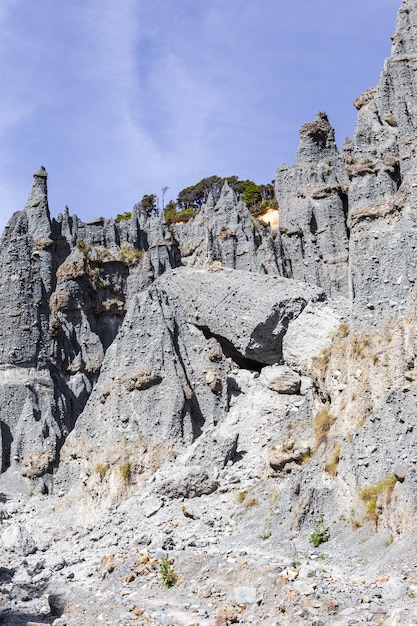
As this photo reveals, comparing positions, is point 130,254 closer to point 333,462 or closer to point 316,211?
point 316,211

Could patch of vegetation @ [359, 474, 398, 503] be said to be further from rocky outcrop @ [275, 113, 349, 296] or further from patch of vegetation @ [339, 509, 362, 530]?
rocky outcrop @ [275, 113, 349, 296]

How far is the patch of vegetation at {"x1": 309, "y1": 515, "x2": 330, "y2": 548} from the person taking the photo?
11883 mm

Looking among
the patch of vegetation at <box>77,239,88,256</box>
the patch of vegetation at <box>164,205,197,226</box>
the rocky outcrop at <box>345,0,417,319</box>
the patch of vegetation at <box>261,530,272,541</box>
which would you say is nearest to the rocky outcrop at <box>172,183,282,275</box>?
the patch of vegetation at <box>77,239,88,256</box>

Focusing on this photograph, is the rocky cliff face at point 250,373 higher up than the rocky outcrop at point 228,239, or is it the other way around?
the rocky outcrop at point 228,239

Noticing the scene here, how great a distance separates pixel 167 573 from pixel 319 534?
8.14 feet

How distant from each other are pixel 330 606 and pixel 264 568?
1836 millimetres

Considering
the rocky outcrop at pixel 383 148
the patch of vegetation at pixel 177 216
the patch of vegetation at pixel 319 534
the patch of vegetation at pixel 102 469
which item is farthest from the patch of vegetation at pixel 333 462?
the patch of vegetation at pixel 177 216

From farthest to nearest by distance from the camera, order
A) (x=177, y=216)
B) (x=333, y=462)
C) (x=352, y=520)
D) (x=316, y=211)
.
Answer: (x=177, y=216), (x=316, y=211), (x=333, y=462), (x=352, y=520)

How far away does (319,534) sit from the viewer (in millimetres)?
11992

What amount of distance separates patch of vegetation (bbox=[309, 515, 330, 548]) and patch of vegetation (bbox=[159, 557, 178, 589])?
7.33 ft

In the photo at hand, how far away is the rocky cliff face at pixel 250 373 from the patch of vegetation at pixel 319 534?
51 mm

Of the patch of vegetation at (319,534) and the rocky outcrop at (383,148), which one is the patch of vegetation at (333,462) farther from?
the rocky outcrop at (383,148)

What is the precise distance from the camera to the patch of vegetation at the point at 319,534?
1188 cm

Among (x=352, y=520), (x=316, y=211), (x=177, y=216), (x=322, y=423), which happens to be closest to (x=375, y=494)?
(x=352, y=520)
